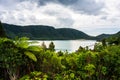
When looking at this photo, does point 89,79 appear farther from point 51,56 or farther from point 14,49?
point 14,49

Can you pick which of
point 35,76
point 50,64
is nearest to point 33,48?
point 50,64

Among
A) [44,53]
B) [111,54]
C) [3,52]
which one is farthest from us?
[111,54]

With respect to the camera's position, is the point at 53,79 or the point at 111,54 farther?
the point at 111,54

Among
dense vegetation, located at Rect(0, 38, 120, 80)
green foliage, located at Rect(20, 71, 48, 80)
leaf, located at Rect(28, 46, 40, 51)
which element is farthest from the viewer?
leaf, located at Rect(28, 46, 40, 51)

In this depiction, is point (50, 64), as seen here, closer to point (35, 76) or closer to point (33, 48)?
point (35, 76)

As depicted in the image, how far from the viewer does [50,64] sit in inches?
464

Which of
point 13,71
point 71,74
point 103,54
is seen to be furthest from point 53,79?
point 103,54

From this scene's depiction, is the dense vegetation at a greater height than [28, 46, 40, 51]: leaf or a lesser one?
lesser

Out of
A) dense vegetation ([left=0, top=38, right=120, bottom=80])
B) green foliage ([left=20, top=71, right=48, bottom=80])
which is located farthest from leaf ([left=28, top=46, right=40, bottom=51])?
green foliage ([left=20, top=71, right=48, bottom=80])

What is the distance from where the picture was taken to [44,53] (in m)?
11.8

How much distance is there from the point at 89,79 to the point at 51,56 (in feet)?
6.32

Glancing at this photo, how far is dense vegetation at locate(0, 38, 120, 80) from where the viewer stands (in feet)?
36.6

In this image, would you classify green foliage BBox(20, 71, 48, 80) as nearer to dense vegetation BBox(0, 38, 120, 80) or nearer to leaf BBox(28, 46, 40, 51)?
dense vegetation BBox(0, 38, 120, 80)

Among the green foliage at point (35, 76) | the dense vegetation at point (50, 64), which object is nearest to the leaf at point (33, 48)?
the dense vegetation at point (50, 64)
